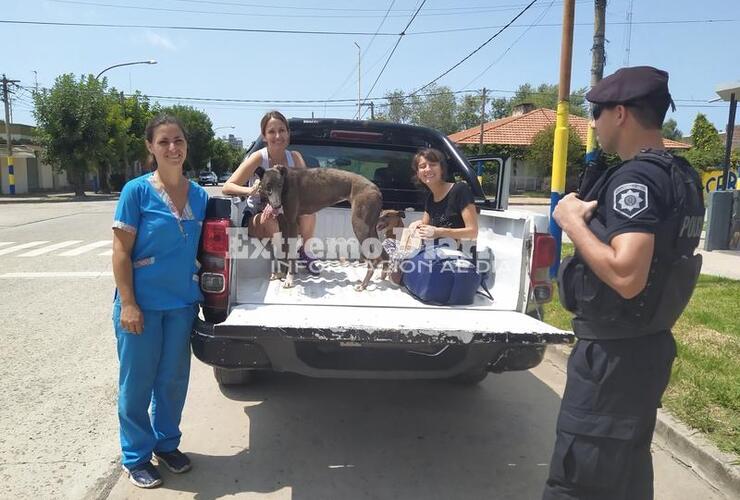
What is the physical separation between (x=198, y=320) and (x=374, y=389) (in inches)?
68.7

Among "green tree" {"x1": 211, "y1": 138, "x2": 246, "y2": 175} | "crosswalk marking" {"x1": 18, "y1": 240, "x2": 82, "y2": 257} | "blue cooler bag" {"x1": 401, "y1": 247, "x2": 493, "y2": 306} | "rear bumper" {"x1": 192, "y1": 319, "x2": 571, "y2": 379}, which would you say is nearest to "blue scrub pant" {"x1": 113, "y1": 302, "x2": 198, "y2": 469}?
"rear bumper" {"x1": 192, "y1": 319, "x2": 571, "y2": 379}

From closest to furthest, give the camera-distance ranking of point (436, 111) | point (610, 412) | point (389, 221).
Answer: point (610, 412) < point (389, 221) < point (436, 111)

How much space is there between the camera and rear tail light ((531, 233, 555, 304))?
126 inches

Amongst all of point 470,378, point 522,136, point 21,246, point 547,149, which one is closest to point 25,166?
point 21,246

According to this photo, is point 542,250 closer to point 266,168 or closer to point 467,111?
point 266,168

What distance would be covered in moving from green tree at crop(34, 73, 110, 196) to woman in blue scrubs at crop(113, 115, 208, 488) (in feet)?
99.4

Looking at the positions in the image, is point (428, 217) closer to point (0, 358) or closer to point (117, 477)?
point (117, 477)

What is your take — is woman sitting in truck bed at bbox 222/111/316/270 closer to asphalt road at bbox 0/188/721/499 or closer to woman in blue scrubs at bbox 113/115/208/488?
woman in blue scrubs at bbox 113/115/208/488

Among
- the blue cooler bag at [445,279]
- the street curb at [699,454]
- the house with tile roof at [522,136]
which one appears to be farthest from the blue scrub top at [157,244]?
the house with tile roof at [522,136]

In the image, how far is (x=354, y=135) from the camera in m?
4.70

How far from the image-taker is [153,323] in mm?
2887

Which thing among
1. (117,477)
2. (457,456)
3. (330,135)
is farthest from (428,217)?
(117,477)

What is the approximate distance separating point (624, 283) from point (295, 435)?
2.47 metres

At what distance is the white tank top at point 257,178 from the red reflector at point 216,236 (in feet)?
2.49
